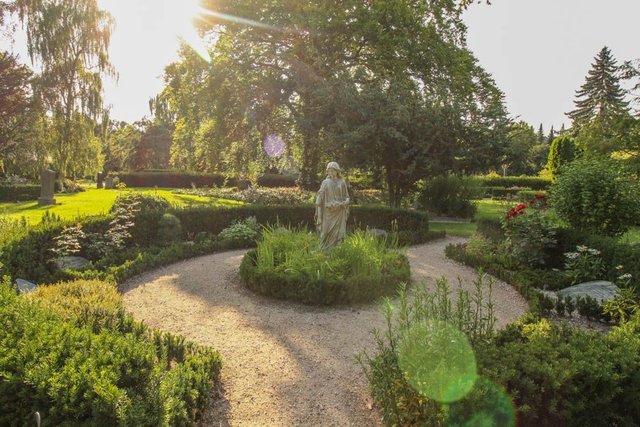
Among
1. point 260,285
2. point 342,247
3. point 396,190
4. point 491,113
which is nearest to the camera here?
point 260,285

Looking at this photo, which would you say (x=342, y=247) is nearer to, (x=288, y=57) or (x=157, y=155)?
(x=288, y=57)

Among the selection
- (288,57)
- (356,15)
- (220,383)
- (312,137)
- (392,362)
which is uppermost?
(356,15)

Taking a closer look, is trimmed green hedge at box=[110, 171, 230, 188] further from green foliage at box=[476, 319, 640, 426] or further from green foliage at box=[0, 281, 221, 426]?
green foliage at box=[476, 319, 640, 426]

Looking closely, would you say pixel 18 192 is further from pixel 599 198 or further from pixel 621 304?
pixel 621 304

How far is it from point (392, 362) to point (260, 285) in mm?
4293

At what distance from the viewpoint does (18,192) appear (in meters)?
24.1

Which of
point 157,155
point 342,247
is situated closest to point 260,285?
point 342,247

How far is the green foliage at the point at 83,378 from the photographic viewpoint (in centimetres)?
310

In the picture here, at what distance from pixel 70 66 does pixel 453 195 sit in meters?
21.4

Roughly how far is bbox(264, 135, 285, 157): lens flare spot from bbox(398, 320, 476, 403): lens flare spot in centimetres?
2103

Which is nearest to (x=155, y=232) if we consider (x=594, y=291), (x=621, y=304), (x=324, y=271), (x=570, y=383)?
(x=324, y=271)

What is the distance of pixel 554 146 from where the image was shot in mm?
31859

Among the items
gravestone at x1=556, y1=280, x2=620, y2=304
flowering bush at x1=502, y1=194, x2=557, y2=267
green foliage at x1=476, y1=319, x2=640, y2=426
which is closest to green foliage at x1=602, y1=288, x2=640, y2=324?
gravestone at x1=556, y1=280, x2=620, y2=304

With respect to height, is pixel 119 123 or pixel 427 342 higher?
pixel 119 123
